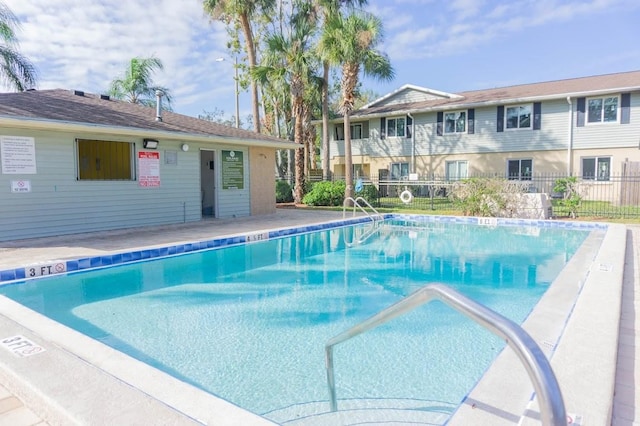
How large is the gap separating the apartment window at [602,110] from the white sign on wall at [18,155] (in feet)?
64.4

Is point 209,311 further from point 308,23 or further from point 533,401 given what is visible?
point 308,23

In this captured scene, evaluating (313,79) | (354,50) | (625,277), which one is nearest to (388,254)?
(625,277)

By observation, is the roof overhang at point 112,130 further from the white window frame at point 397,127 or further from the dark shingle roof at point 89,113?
the white window frame at point 397,127

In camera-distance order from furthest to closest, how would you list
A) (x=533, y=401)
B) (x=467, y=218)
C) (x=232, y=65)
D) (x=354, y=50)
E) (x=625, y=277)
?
(x=232, y=65) < (x=354, y=50) < (x=467, y=218) < (x=625, y=277) < (x=533, y=401)

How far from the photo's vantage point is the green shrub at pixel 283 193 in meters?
20.0

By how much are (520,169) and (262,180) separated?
12.2m

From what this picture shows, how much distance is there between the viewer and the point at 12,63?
16922 millimetres

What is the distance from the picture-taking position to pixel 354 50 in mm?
15750

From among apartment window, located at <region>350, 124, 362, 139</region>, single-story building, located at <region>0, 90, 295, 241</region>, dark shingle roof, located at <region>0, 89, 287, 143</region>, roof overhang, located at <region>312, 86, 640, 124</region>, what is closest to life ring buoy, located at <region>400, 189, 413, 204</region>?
roof overhang, located at <region>312, 86, 640, 124</region>

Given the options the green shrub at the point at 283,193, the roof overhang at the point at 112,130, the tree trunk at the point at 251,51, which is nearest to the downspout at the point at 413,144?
the green shrub at the point at 283,193

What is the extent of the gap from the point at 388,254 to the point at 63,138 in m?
7.80

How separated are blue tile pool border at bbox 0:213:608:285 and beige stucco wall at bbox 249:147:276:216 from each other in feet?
11.9

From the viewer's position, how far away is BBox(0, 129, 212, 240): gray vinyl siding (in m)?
9.02

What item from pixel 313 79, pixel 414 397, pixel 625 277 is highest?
pixel 313 79
